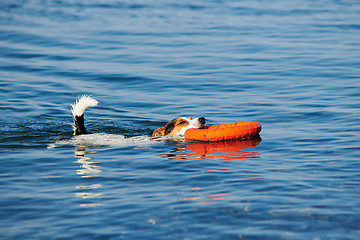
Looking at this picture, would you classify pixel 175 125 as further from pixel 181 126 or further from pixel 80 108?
pixel 80 108

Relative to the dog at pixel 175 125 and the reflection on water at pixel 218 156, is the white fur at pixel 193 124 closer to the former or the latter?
the dog at pixel 175 125

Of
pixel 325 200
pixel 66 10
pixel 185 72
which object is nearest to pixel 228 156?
pixel 325 200

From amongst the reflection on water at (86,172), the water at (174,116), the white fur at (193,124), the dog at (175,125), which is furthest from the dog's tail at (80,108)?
the white fur at (193,124)

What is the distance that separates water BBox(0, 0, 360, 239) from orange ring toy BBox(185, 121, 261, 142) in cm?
14

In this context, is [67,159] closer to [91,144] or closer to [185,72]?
[91,144]

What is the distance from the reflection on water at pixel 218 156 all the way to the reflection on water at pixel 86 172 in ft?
3.29

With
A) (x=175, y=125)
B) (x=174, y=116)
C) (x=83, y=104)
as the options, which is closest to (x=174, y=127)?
(x=175, y=125)

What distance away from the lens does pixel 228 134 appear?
856 cm

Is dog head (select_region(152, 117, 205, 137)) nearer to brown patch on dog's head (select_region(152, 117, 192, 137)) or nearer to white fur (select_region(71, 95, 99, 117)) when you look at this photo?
brown patch on dog's head (select_region(152, 117, 192, 137))

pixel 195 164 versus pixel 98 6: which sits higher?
pixel 98 6

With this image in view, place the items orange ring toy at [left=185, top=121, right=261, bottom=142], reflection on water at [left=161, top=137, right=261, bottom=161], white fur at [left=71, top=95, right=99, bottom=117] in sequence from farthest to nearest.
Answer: orange ring toy at [left=185, top=121, right=261, bottom=142] < white fur at [left=71, top=95, right=99, bottom=117] < reflection on water at [left=161, top=137, right=261, bottom=161]

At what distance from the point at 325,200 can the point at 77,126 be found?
4297 millimetres

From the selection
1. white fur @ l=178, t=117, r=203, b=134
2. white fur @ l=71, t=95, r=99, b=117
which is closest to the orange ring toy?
white fur @ l=178, t=117, r=203, b=134

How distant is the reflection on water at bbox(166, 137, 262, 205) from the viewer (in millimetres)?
6129
